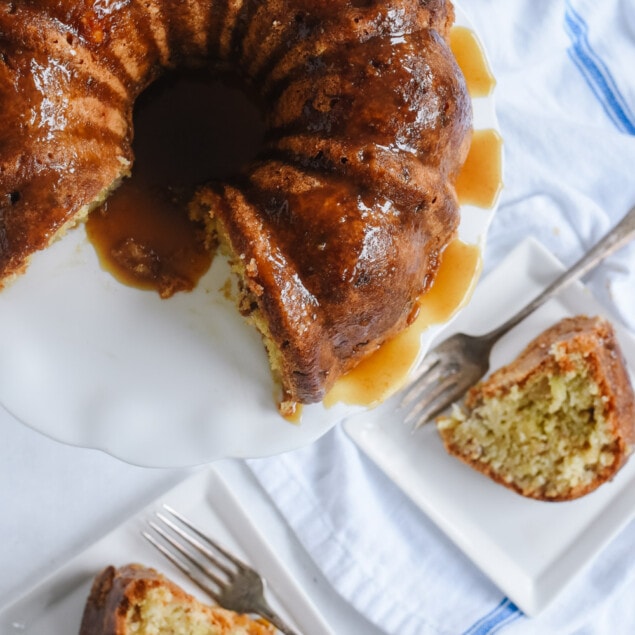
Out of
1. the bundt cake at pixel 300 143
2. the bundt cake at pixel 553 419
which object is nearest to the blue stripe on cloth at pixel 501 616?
the bundt cake at pixel 553 419

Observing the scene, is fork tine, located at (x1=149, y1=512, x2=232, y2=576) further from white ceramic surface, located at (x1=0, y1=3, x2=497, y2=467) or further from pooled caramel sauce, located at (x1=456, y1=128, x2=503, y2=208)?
pooled caramel sauce, located at (x1=456, y1=128, x2=503, y2=208)

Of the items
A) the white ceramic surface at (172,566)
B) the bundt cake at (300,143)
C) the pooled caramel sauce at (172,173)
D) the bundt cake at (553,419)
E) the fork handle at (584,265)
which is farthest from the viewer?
the fork handle at (584,265)

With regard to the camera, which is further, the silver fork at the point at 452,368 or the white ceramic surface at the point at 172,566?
the silver fork at the point at 452,368

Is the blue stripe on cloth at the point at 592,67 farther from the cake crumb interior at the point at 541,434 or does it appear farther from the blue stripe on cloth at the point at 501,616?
the blue stripe on cloth at the point at 501,616

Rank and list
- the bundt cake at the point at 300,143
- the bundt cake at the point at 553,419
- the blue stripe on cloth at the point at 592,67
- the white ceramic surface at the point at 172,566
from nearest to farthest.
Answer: the bundt cake at the point at 300,143
the white ceramic surface at the point at 172,566
the bundt cake at the point at 553,419
the blue stripe on cloth at the point at 592,67

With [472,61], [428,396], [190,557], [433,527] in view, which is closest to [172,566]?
[190,557]

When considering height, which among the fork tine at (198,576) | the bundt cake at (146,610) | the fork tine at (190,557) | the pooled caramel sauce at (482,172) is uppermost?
the pooled caramel sauce at (482,172)
